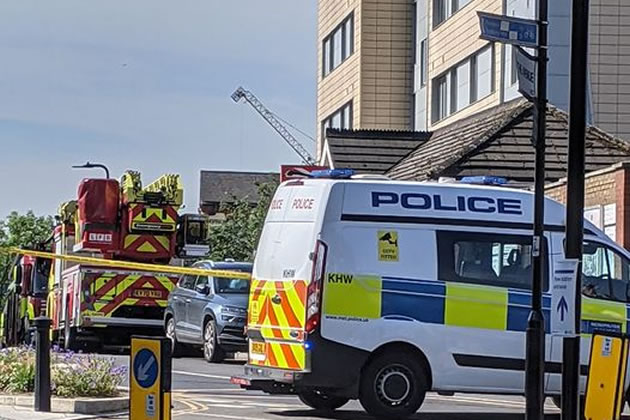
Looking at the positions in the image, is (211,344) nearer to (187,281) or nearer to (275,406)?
(187,281)

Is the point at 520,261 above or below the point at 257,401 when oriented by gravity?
above

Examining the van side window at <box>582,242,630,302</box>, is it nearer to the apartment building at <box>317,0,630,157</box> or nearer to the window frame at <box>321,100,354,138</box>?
the apartment building at <box>317,0,630,157</box>

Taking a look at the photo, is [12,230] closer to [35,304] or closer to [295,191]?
Result: [35,304]

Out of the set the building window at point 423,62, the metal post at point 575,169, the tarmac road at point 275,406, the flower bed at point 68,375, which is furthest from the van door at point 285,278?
the building window at point 423,62

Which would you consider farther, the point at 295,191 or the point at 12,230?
the point at 12,230

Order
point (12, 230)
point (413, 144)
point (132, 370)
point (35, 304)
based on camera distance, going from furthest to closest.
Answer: point (12, 230), point (413, 144), point (35, 304), point (132, 370)

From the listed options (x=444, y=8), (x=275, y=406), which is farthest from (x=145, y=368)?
(x=444, y=8)

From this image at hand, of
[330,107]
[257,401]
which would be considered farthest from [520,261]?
[330,107]

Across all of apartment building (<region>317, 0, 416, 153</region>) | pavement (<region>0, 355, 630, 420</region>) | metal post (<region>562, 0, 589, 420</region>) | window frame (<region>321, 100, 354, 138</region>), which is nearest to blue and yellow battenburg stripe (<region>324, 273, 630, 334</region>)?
pavement (<region>0, 355, 630, 420</region>)

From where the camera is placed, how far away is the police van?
1430 cm

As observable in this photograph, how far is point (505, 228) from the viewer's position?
586 inches

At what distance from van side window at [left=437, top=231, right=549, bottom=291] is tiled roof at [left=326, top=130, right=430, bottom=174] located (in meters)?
18.9

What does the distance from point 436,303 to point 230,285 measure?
1007cm

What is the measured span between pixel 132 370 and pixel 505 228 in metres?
6.03
